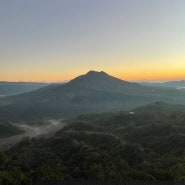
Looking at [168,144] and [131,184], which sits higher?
[131,184]

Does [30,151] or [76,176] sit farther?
[30,151]

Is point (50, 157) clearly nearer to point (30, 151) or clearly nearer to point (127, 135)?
point (30, 151)

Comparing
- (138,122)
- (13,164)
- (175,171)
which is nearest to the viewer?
(175,171)

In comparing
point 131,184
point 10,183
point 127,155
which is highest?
point 131,184

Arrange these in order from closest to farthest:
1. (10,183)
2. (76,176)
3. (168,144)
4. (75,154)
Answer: (10,183)
(76,176)
(75,154)
(168,144)

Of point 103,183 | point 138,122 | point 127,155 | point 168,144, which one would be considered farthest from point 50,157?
point 138,122

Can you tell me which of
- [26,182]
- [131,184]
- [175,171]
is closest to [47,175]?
[26,182]
